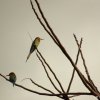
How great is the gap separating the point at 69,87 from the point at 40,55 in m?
0.60

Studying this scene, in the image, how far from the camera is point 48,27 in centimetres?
253

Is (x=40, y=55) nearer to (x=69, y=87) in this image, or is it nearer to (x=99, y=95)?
(x=69, y=87)

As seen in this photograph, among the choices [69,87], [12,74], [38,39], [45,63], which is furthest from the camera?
[12,74]

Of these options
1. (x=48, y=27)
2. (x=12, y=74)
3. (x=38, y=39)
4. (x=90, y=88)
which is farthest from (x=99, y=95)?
(x=12, y=74)

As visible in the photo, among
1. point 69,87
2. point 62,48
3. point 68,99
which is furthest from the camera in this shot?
point 69,87

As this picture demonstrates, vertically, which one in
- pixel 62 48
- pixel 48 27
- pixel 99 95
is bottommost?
pixel 99 95

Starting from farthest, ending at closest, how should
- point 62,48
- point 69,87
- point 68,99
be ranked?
point 69,87
point 68,99
point 62,48

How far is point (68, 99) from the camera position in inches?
129

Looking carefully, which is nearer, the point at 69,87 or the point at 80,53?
the point at 80,53

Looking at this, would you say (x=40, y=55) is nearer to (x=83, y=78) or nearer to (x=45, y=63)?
(x=45, y=63)

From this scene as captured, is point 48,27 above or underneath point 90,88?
above

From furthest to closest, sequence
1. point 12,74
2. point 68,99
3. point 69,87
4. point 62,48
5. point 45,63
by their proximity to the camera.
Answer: point 12,74
point 69,87
point 45,63
point 68,99
point 62,48

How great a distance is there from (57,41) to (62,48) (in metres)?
0.10

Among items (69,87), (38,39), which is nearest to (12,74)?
(38,39)
